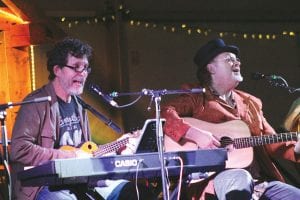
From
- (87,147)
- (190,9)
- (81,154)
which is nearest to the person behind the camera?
(81,154)

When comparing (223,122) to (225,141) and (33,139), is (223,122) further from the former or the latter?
(33,139)

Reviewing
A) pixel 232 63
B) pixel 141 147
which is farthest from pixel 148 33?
pixel 141 147

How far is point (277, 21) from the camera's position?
8234 mm

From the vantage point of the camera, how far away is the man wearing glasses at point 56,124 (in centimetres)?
460

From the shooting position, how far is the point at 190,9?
26.0ft

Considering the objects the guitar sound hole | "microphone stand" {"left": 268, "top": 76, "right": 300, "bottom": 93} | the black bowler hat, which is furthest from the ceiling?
the guitar sound hole

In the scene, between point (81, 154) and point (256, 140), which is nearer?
point (81, 154)

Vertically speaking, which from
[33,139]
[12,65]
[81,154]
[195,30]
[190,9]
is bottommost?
[81,154]

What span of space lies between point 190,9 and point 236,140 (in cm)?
320

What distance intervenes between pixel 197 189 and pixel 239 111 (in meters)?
0.84

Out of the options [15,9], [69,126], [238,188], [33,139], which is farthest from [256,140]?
[15,9]

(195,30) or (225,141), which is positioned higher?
(195,30)

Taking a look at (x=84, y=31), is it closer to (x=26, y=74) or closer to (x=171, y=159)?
(x=26, y=74)

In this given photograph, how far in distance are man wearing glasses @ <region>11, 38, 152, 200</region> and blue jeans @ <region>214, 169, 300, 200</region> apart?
822 millimetres
